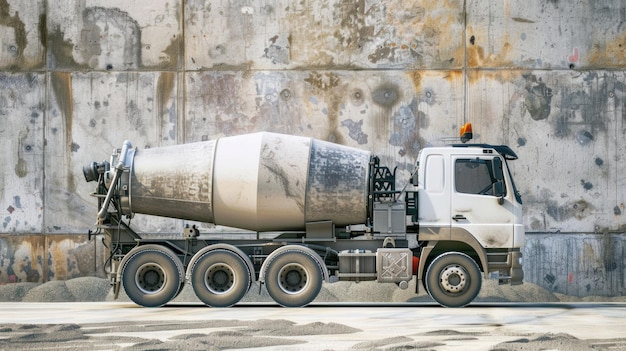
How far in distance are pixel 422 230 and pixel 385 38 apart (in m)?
5.33

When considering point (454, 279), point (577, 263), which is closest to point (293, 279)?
point (454, 279)

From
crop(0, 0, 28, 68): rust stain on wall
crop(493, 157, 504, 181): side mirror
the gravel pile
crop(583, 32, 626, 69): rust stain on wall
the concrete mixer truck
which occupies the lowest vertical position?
the gravel pile

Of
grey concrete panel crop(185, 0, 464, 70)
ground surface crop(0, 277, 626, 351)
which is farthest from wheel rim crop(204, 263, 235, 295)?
grey concrete panel crop(185, 0, 464, 70)

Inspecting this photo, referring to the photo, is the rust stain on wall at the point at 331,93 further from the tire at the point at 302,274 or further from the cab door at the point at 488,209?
the tire at the point at 302,274

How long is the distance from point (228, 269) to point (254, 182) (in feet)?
4.79

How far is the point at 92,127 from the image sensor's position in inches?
728

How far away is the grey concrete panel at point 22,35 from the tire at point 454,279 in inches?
370

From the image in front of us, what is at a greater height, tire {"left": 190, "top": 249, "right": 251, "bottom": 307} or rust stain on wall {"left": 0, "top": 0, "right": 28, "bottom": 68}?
rust stain on wall {"left": 0, "top": 0, "right": 28, "bottom": 68}

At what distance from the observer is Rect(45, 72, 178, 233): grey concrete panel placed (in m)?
18.4

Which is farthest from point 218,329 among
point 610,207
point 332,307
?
point 610,207

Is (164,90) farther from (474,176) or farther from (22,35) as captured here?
(474,176)

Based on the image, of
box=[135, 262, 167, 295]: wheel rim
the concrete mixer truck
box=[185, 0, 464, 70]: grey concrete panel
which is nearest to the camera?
the concrete mixer truck

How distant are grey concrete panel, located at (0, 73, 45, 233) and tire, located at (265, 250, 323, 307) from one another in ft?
20.7

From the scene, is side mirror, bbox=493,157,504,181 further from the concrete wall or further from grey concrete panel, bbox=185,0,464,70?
grey concrete panel, bbox=185,0,464,70
